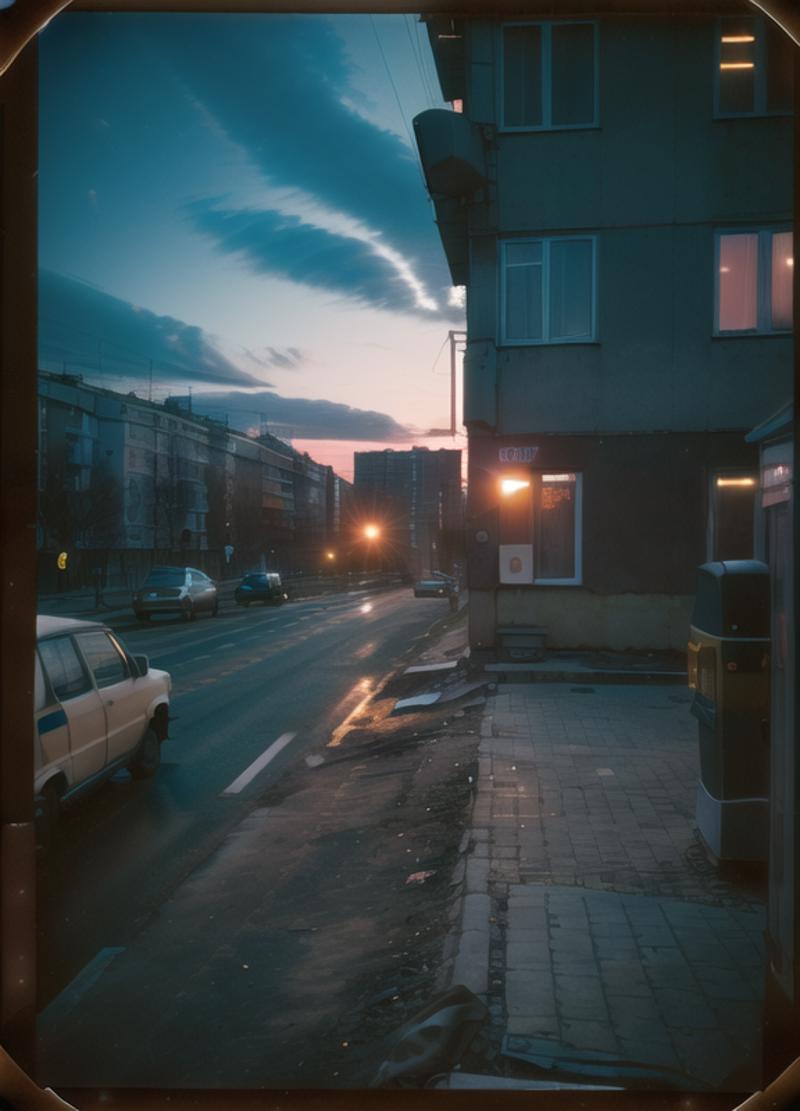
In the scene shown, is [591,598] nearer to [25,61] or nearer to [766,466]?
[766,466]

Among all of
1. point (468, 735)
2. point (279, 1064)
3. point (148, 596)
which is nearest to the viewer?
point (279, 1064)

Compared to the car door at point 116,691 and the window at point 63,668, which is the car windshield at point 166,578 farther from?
the window at point 63,668

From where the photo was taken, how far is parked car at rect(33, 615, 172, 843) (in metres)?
6.58

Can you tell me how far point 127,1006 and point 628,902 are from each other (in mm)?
2632

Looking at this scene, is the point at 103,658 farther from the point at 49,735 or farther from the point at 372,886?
the point at 372,886

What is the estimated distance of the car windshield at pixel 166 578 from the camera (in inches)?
1226

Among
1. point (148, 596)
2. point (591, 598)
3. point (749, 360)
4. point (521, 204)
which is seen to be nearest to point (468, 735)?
point (591, 598)

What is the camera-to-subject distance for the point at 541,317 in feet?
46.8

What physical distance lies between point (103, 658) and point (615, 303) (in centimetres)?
935

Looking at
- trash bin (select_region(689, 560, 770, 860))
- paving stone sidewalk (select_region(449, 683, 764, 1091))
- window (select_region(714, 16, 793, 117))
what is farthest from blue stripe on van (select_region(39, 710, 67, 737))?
window (select_region(714, 16, 793, 117))

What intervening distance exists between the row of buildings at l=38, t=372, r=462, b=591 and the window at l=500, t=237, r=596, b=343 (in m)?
14.4

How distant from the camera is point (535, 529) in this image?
14.6m

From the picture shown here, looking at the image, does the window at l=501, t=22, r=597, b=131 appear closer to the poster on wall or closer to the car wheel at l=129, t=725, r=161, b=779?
the poster on wall

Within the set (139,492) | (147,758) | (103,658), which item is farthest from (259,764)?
(139,492)
